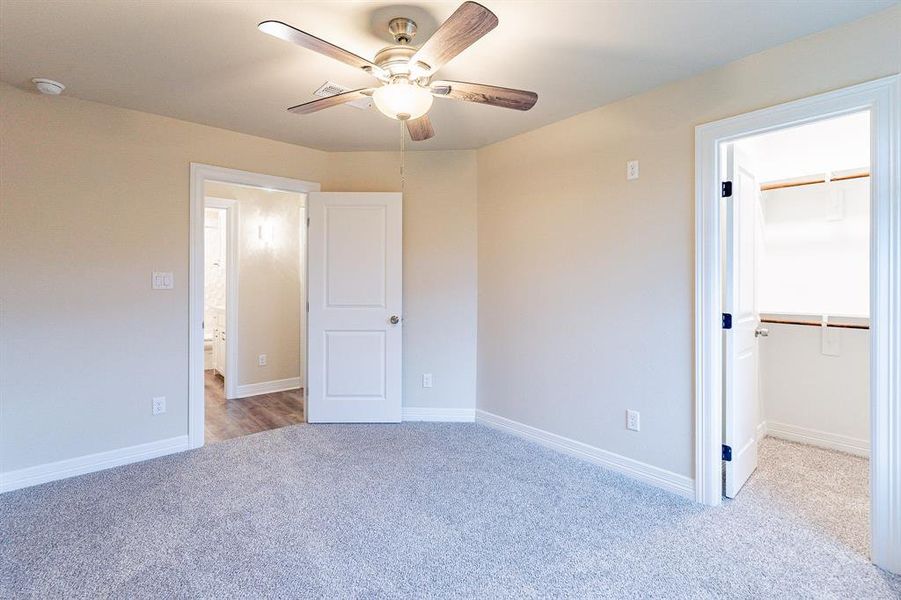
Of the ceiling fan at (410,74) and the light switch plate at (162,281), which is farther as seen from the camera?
the light switch plate at (162,281)

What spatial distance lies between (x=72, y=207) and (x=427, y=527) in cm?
288

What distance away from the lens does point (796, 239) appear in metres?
3.42

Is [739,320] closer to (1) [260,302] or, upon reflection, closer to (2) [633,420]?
(2) [633,420]

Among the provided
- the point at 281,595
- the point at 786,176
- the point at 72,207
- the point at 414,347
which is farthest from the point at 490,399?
the point at 72,207

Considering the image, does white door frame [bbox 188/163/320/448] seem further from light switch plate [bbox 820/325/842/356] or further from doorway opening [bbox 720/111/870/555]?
light switch plate [bbox 820/325/842/356]

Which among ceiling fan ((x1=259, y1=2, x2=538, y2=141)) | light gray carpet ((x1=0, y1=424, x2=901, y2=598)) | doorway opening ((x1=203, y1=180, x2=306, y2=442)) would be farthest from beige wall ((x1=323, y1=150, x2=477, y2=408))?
ceiling fan ((x1=259, y1=2, x2=538, y2=141))

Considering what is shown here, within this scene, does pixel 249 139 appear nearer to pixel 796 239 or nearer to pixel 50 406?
pixel 50 406

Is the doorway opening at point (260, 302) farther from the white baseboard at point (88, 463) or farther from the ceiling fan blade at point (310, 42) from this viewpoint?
the ceiling fan blade at point (310, 42)

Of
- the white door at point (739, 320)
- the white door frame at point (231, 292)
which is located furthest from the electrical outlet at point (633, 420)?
the white door frame at point (231, 292)

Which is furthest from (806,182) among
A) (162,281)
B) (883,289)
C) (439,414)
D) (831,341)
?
(162,281)

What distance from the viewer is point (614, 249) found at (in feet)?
9.38

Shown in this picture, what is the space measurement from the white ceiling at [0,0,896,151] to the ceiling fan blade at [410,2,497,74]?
31 cm

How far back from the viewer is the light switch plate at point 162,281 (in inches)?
121

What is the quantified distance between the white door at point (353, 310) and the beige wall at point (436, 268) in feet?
0.54
